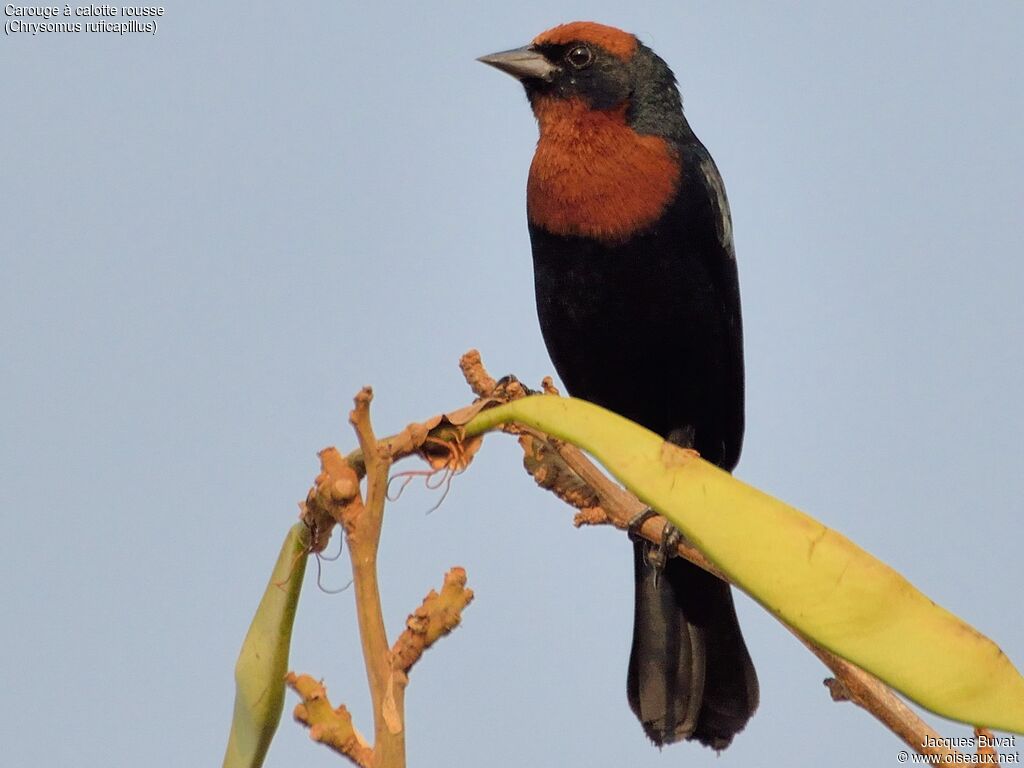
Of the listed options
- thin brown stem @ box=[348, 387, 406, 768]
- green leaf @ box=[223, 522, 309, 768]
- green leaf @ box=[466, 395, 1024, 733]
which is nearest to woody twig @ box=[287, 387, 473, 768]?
thin brown stem @ box=[348, 387, 406, 768]

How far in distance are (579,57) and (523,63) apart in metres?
0.16

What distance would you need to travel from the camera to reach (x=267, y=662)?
5.33 feet

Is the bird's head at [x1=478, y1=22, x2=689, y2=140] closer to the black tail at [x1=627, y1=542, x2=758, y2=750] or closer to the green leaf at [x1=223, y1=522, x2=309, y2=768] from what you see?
the black tail at [x1=627, y1=542, x2=758, y2=750]

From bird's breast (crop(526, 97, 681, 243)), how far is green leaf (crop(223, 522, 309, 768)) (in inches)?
85.7

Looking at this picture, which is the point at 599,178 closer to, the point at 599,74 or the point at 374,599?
the point at 599,74

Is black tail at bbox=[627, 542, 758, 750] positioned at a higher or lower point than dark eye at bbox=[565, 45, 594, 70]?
lower

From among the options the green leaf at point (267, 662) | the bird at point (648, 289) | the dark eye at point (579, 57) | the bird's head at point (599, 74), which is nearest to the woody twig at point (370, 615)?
the green leaf at point (267, 662)

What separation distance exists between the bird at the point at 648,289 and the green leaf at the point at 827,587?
2.14 meters

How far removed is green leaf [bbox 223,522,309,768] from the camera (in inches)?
63.2

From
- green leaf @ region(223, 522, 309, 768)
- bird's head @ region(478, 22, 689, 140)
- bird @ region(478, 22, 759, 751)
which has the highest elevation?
bird's head @ region(478, 22, 689, 140)

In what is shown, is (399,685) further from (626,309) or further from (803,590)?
(626,309)

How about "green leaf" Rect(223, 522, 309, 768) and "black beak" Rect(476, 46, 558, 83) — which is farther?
"black beak" Rect(476, 46, 558, 83)

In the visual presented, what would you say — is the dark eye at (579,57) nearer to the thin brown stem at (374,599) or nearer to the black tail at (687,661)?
the black tail at (687,661)

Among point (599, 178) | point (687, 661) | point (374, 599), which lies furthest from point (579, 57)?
point (374, 599)
